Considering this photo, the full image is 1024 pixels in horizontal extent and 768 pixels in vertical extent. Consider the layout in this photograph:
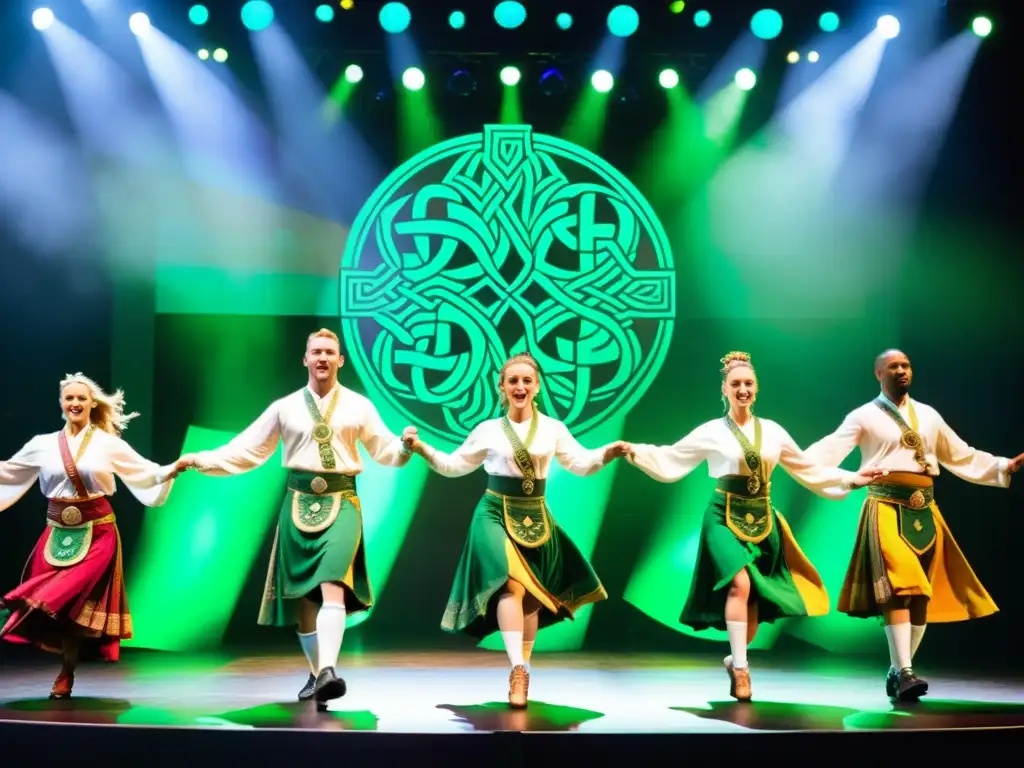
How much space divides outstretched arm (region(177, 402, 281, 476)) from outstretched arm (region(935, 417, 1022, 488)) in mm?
2847

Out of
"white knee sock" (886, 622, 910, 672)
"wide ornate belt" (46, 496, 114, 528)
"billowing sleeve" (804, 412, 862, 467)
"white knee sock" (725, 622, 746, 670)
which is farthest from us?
"billowing sleeve" (804, 412, 862, 467)

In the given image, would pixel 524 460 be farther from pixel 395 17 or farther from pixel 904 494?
pixel 395 17

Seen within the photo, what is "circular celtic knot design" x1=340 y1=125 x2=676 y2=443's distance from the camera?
6.36 meters

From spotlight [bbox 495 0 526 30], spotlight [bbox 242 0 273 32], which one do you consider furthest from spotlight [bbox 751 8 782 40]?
spotlight [bbox 242 0 273 32]

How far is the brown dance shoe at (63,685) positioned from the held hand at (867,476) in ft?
10.8

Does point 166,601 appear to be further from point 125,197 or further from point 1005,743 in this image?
point 1005,743

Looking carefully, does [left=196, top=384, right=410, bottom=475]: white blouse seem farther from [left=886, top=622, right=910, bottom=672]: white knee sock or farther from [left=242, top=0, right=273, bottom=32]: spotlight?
[left=242, top=0, right=273, bottom=32]: spotlight

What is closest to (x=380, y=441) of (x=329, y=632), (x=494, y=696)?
(x=329, y=632)

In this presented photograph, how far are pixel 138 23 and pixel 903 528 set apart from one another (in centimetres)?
457

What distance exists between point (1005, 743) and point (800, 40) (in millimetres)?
3879

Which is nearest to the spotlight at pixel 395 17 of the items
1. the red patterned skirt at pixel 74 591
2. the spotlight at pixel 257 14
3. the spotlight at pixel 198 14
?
the spotlight at pixel 257 14

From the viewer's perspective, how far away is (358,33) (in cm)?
632

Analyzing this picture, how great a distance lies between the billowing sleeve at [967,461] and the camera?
5207 millimetres

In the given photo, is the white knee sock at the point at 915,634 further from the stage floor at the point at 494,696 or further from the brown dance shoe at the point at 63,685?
the brown dance shoe at the point at 63,685
